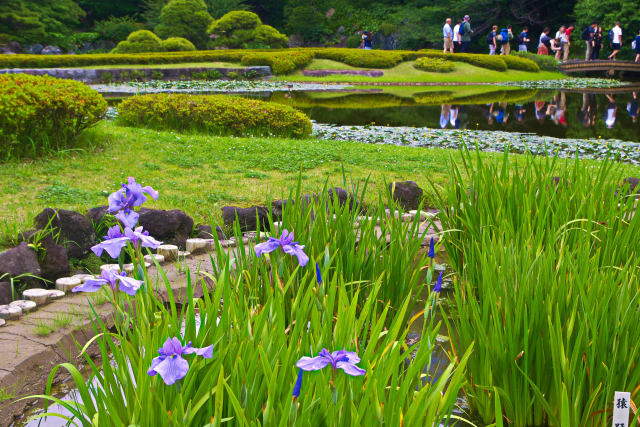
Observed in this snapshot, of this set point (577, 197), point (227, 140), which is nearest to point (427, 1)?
point (227, 140)

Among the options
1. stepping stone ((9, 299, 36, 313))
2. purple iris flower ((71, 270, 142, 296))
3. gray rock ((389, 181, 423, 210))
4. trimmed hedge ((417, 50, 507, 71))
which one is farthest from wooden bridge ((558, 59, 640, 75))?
purple iris flower ((71, 270, 142, 296))

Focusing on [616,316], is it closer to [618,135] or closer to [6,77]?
[6,77]

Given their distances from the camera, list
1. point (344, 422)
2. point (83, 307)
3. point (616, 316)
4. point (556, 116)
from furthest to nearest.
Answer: point (556, 116)
point (83, 307)
point (616, 316)
point (344, 422)

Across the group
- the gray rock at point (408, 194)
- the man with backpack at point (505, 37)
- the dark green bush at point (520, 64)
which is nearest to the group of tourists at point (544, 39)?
the man with backpack at point (505, 37)

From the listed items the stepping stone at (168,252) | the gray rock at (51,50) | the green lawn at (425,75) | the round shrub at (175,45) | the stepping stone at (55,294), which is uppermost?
the round shrub at (175,45)

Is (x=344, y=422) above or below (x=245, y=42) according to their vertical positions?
below

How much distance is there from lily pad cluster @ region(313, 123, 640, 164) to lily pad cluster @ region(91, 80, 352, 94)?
8985mm

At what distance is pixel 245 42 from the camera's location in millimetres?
33656

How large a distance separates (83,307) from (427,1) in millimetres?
40535

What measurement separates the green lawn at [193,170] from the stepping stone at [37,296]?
0.95 metres

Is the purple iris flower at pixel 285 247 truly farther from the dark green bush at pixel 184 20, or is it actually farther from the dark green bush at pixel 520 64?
the dark green bush at pixel 184 20

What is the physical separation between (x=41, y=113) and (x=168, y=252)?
3796mm

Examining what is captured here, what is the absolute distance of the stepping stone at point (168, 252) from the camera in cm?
416

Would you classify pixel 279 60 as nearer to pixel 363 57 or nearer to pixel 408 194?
pixel 363 57
